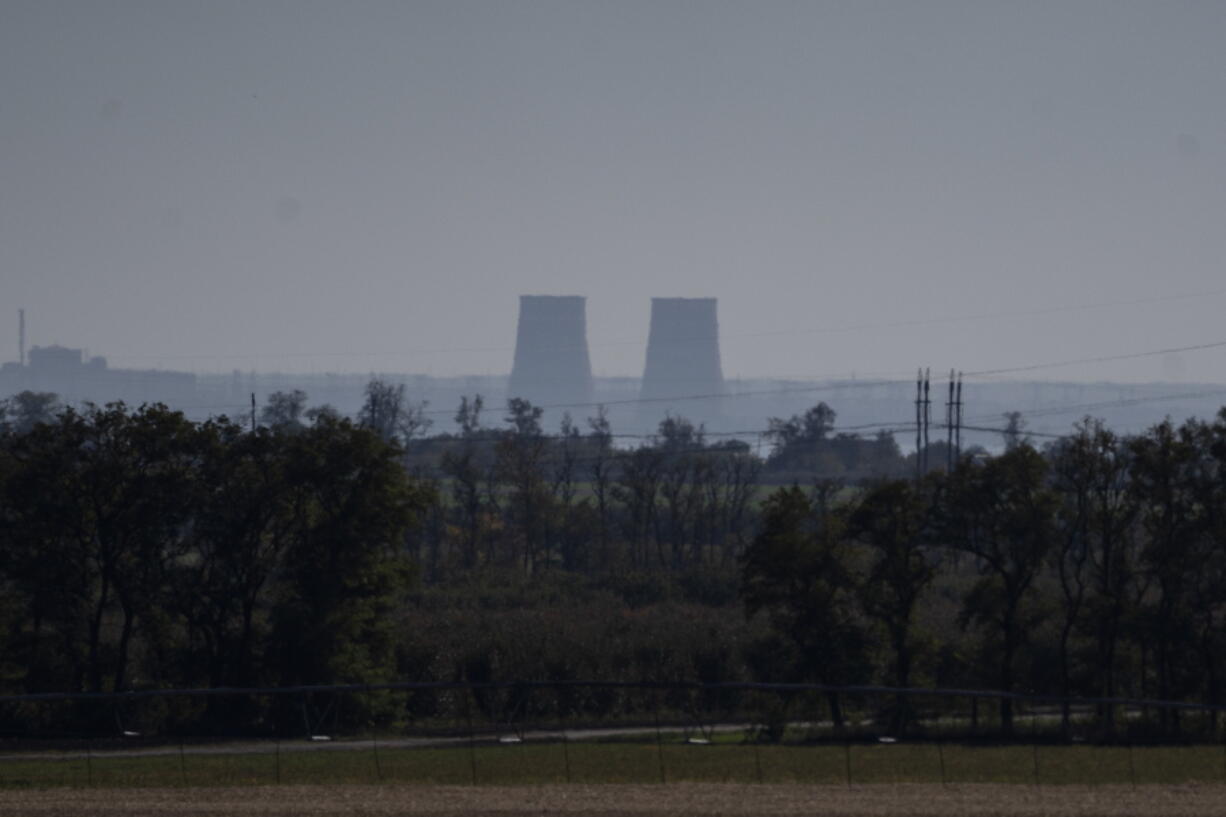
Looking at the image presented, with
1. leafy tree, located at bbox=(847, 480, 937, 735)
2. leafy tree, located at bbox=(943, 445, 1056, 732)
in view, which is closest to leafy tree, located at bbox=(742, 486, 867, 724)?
leafy tree, located at bbox=(847, 480, 937, 735)

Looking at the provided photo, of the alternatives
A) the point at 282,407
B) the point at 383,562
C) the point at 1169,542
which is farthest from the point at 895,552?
the point at 282,407

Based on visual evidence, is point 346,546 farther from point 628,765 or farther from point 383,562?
point 628,765

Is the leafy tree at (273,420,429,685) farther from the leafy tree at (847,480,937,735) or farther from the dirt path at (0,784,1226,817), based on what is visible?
the dirt path at (0,784,1226,817)

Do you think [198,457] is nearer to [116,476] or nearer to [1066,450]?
[116,476]

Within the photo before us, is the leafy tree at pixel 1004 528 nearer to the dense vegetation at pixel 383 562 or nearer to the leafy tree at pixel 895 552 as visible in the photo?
the dense vegetation at pixel 383 562

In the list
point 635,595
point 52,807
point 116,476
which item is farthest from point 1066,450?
point 52,807

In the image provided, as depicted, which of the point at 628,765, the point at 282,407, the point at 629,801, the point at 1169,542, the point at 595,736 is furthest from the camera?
the point at 282,407
